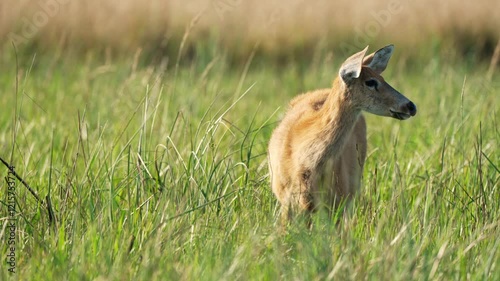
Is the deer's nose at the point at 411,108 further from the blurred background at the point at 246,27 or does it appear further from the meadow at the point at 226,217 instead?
the blurred background at the point at 246,27

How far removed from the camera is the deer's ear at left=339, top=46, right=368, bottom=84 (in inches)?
192

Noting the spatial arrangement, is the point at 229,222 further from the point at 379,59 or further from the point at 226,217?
the point at 379,59

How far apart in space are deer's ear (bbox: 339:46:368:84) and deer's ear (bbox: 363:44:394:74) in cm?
29

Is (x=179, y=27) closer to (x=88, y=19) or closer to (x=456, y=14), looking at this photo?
(x=88, y=19)

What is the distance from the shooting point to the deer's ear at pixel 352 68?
16.0 ft

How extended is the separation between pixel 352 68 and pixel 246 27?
29.8 ft

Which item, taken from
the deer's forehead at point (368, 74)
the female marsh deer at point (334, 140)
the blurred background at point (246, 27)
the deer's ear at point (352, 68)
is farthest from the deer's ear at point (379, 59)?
the blurred background at point (246, 27)

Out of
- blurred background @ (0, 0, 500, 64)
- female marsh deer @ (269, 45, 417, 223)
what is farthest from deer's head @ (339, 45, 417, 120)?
blurred background @ (0, 0, 500, 64)

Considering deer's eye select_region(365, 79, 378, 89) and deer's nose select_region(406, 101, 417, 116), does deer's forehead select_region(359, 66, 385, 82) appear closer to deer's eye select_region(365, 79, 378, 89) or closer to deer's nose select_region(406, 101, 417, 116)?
deer's eye select_region(365, 79, 378, 89)

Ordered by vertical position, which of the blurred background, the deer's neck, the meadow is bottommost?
the blurred background

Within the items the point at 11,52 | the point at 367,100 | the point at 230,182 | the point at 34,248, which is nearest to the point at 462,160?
the point at 367,100

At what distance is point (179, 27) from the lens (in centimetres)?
1384

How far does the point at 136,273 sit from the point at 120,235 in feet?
1.37

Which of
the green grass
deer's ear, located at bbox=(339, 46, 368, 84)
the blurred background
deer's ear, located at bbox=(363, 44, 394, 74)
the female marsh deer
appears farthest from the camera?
the blurred background
